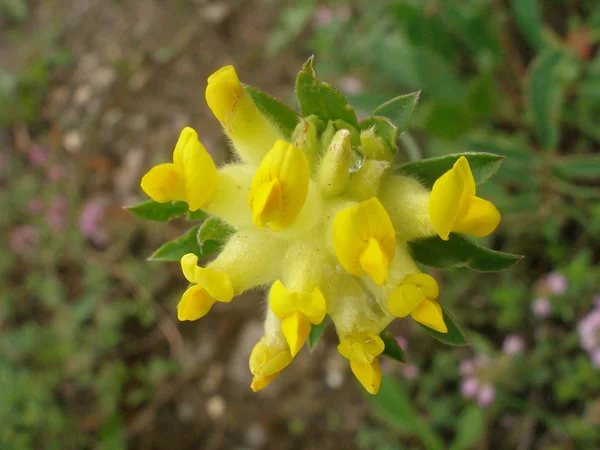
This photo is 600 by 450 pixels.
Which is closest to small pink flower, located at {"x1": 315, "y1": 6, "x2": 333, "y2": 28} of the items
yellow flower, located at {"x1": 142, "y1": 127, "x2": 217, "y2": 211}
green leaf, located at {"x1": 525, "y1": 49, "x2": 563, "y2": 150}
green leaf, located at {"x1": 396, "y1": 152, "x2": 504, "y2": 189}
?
green leaf, located at {"x1": 525, "y1": 49, "x2": 563, "y2": 150}

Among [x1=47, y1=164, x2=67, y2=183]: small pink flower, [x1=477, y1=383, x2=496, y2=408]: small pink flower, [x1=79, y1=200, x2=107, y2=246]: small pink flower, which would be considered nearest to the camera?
[x1=477, y1=383, x2=496, y2=408]: small pink flower

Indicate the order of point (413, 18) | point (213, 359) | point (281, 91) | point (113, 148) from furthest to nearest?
point (113, 148) < point (281, 91) < point (213, 359) < point (413, 18)

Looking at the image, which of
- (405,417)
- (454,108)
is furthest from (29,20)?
(405,417)

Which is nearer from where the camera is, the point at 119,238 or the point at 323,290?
the point at 323,290

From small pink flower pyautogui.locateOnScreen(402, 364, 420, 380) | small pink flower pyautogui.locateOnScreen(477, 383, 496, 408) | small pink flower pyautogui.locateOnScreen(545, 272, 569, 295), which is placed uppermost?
small pink flower pyautogui.locateOnScreen(545, 272, 569, 295)

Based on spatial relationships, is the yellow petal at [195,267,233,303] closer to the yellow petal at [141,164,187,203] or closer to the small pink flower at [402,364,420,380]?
the yellow petal at [141,164,187,203]

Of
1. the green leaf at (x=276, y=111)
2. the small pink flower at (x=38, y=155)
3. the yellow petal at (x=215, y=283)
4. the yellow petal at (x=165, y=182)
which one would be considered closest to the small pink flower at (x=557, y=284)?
the green leaf at (x=276, y=111)

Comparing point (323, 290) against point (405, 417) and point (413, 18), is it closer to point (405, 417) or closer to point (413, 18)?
point (405, 417)
